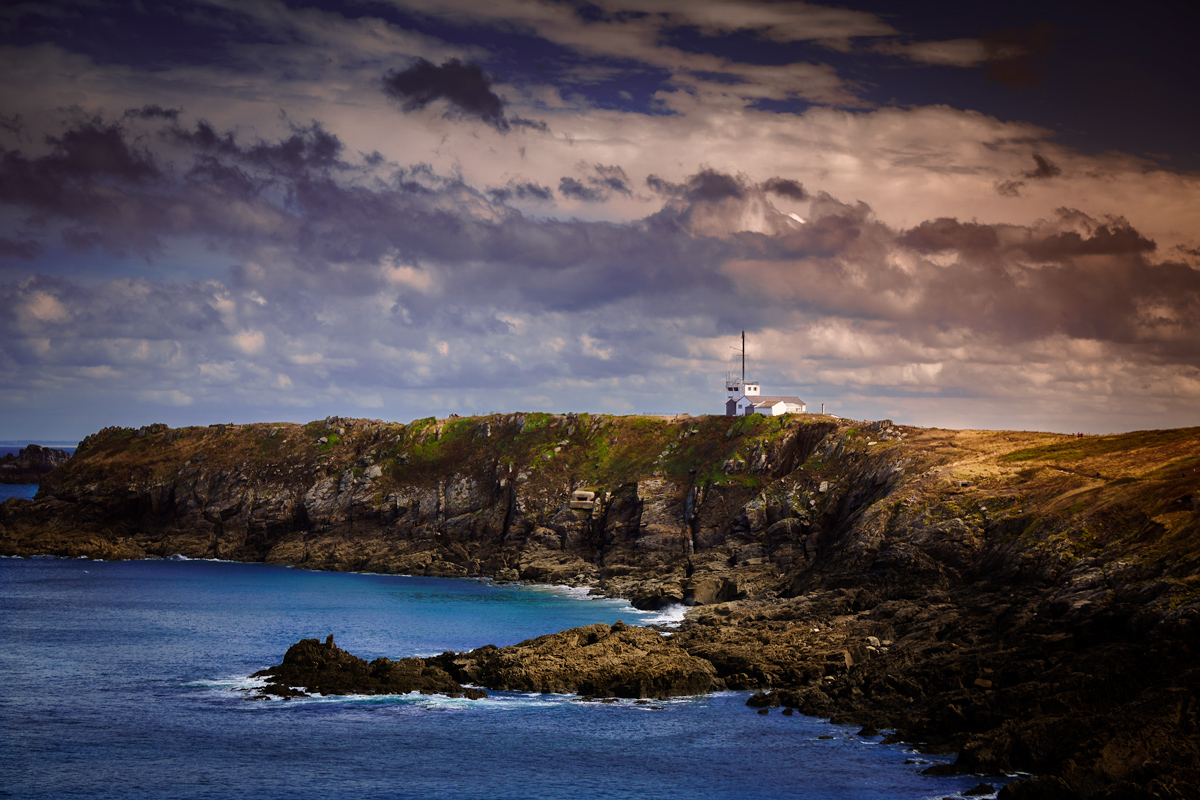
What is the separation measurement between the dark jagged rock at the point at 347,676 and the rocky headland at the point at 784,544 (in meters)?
0.42

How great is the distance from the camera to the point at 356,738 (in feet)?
145

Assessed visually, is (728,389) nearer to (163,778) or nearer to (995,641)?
(995,641)

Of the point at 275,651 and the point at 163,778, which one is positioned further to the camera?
the point at 275,651

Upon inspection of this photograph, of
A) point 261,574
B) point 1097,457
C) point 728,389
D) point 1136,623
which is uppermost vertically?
point 728,389

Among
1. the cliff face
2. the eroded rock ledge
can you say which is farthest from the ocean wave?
the eroded rock ledge

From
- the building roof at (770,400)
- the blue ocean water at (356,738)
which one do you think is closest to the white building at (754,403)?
the building roof at (770,400)

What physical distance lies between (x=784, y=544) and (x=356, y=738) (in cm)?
6598

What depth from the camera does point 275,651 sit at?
66938 millimetres

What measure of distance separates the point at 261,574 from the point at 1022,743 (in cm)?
10168

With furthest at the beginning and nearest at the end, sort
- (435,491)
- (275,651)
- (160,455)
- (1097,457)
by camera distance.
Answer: (160,455)
(435,491)
(1097,457)
(275,651)

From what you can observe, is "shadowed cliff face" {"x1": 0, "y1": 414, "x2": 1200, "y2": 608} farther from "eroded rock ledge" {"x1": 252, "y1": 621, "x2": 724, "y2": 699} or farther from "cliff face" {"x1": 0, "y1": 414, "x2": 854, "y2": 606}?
"eroded rock ledge" {"x1": 252, "y1": 621, "x2": 724, "y2": 699}

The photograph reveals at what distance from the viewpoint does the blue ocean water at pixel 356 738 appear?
3778 cm

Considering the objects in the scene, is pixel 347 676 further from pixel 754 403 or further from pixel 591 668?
pixel 754 403

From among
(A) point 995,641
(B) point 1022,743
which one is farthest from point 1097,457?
(B) point 1022,743
